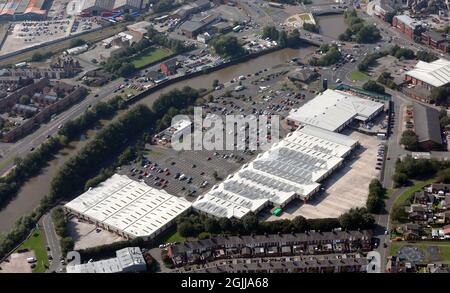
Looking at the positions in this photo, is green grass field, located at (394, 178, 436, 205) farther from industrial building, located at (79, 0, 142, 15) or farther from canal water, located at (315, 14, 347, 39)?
industrial building, located at (79, 0, 142, 15)

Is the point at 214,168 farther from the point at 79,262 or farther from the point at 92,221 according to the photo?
the point at 79,262

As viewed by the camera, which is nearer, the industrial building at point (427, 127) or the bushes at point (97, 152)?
the bushes at point (97, 152)

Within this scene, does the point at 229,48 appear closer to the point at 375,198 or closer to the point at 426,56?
the point at 426,56

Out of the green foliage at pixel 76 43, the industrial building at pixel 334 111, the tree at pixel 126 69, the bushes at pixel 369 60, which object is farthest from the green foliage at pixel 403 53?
the green foliage at pixel 76 43

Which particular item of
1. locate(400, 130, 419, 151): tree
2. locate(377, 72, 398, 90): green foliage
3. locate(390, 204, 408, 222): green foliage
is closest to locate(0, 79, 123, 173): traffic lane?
locate(377, 72, 398, 90): green foliage

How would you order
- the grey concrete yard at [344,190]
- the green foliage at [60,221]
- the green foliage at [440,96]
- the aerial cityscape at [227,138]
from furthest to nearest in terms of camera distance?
the green foliage at [440,96]
the grey concrete yard at [344,190]
the green foliage at [60,221]
the aerial cityscape at [227,138]

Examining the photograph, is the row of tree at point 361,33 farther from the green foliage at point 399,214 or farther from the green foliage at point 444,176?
the green foliage at point 399,214

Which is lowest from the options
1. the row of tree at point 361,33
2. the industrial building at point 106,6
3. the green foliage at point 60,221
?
the green foliage at point 60,221

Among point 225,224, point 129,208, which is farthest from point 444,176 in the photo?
point 129,208
